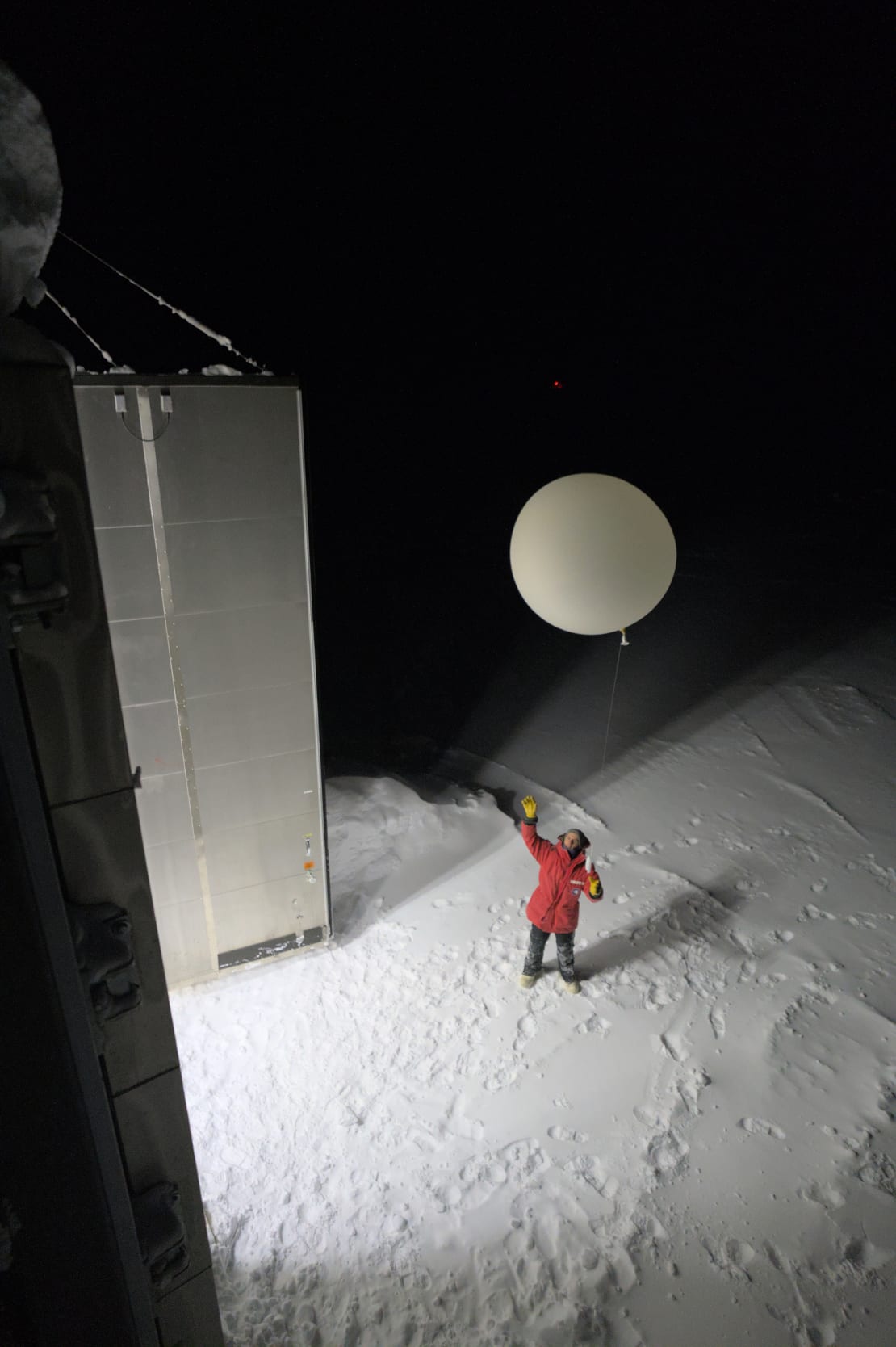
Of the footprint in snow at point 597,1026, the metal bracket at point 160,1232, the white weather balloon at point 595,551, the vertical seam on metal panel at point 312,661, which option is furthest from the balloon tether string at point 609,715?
the metal bracket at point 160,1232

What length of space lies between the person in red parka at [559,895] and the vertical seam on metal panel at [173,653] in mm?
2590

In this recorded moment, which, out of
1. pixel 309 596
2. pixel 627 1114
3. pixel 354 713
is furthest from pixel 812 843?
pixel 354 713

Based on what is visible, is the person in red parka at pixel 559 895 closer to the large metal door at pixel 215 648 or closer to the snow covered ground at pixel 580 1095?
the snow covered ground at pixel 580 1095

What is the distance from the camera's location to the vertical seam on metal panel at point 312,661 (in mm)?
5246

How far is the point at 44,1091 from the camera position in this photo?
157cm

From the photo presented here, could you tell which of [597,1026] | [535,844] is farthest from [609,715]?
[597,1026]

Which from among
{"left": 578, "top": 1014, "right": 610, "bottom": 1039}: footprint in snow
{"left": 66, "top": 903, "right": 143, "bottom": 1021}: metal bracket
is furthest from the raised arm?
{"left": 66, "top": 903, "right": 143, "bottom": 1021}: metal bracket

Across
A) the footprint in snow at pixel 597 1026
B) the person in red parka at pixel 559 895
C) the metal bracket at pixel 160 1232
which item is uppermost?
the metal bracket at pixel 160 1232

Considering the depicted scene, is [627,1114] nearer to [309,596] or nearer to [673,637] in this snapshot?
[309,596]

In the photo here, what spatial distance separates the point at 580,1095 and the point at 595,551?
12.4ft

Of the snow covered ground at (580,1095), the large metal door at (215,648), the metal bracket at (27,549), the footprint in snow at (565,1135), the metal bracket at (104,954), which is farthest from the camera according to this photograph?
the large metal door at (215,648)

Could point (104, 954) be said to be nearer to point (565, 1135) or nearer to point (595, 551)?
point (565, 1135)

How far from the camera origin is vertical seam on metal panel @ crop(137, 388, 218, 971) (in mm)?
4875

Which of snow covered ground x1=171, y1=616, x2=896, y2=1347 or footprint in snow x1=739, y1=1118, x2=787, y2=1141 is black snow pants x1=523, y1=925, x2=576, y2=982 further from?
footprint in snow x1=739, y1=1118, x2=787, y2=1141
